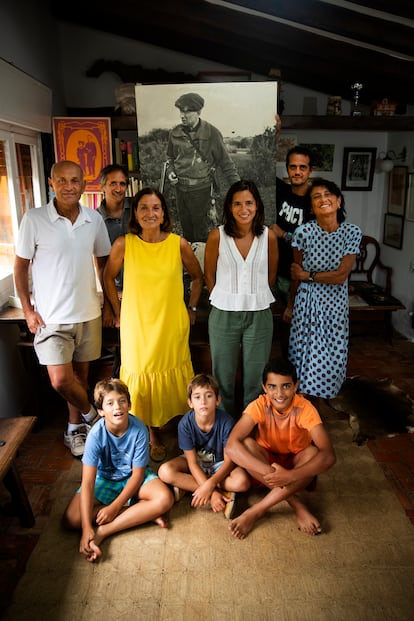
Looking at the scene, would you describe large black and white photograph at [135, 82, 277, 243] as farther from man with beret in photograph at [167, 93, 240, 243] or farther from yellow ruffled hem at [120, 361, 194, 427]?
yellow ruffled hem at [120, 361, 194, 427]

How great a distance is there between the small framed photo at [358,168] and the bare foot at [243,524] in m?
4.54

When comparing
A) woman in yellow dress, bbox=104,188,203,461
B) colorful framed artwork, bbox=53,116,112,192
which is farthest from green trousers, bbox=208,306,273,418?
colorful framed artwork, bbox=53,116,112,192

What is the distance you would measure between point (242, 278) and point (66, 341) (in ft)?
3.58

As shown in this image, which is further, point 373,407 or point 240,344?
point 373,407

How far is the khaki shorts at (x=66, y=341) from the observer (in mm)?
2760

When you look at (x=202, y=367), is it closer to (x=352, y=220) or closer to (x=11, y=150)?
(x=11, y=150)

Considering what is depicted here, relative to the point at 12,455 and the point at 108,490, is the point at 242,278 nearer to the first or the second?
the point at 108,490

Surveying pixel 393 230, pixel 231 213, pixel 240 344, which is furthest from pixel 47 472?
pixel 393 230

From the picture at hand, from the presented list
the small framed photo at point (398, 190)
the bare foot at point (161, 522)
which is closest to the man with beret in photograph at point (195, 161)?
the bare foot at point (161, 522)

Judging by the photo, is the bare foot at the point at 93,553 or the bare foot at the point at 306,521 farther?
the bare foot at the point at 306,521

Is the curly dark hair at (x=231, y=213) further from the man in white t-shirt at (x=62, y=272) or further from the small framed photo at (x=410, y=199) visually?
the small framed photo at (x=410, y=199)

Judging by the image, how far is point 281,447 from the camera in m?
2.68

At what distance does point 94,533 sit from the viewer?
2344 millimetres

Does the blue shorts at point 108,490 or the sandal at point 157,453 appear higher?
the blue shorts at point 108,490
